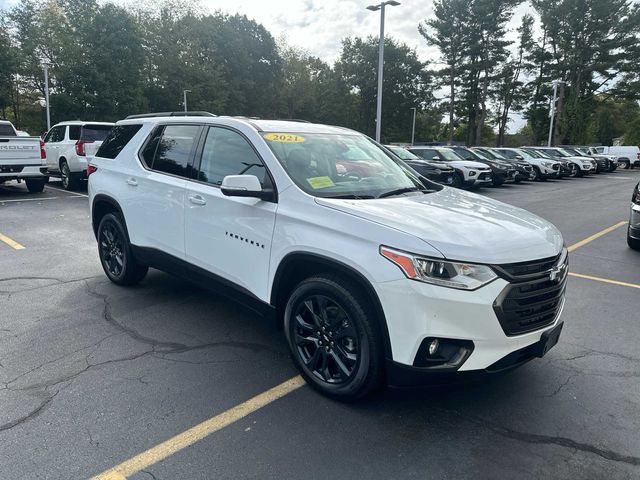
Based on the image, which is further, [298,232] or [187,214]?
[187,214]

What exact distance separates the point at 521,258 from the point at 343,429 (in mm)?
1430

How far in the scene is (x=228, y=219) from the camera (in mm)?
3732

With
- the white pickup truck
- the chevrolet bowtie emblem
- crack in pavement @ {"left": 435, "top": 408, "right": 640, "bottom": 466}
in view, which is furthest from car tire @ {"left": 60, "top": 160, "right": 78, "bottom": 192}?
the chevrolet bowtie emblem

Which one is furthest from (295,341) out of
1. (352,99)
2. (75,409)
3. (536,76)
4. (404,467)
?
(352,99)

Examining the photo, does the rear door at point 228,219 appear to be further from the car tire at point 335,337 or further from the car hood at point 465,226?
the car hood at point 465,226

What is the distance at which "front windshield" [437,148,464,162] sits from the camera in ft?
59.9

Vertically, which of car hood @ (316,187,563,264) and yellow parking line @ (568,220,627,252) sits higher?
car hood @ (316,187,563,264)

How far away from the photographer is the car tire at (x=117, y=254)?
5.12 metres

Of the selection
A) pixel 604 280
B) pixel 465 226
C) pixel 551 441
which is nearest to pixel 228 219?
pixel 465 226

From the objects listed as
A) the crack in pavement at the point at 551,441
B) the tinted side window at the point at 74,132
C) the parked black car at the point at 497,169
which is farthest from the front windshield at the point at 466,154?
the crack in pavement at the point at 551,441

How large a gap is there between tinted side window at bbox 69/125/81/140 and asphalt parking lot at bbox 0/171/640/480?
1028cm

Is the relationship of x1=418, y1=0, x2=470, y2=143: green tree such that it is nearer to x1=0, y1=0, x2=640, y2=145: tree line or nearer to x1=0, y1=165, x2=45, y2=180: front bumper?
x1=0, y1=0, x2=640, y2=145: tree line

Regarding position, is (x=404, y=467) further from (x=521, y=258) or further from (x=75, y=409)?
(x=75, y=409)

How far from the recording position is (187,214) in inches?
164
